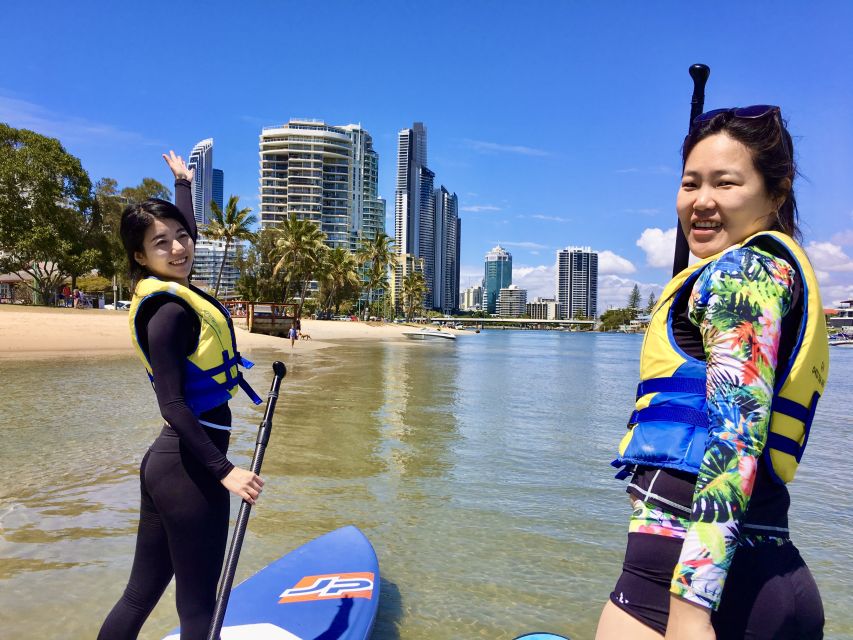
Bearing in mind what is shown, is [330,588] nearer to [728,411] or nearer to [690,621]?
[690,621]

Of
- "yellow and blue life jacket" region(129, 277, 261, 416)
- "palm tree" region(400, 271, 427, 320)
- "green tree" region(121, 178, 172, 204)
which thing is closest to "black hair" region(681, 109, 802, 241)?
"yellow and blue life jacket" region(129, 277, 261, 416)

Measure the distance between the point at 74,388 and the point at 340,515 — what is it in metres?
10.9

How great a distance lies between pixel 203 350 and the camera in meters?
2.34

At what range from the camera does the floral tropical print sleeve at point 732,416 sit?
122cm

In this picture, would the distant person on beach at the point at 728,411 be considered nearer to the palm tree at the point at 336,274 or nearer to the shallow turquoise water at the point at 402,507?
the shallow turquoise water at the point at 402,507

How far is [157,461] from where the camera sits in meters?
2.27

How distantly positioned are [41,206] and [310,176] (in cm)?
10214

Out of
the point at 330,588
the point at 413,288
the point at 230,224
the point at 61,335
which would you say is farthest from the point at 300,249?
the point at 330,588

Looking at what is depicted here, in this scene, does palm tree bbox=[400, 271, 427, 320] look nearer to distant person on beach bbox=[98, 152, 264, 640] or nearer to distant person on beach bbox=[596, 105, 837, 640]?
distant person on beach bbox=[98, 152, 264, 640]

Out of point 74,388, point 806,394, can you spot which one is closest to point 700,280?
point 806,394

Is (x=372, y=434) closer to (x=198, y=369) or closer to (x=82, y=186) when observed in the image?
(x=198, y=369)

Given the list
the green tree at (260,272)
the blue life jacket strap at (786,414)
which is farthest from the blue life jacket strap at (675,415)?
the green tree at (260,272)

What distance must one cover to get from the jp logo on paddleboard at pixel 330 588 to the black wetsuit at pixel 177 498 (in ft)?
4.33

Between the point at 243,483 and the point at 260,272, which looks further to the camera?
the point at 260,272
